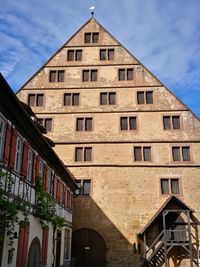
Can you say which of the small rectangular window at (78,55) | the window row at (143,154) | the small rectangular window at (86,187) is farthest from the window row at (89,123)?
the small rectangular window at (78,55)

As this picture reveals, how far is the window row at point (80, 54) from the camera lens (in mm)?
25672

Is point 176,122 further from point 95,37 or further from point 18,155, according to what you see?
point 18,155

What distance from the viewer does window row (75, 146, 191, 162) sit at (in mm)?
22547

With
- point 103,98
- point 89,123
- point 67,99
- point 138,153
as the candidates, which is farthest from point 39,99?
point 138,153

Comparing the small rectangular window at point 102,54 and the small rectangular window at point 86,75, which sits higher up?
the small rectangular window at point 102,54

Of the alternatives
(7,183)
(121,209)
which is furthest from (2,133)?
(121,209)

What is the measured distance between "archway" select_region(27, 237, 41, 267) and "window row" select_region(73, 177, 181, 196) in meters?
10.3

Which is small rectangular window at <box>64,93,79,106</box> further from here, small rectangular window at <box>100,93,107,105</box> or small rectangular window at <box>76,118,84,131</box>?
small rectangular window at <box>100,93,107,105</box>

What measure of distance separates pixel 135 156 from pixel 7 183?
583 inches

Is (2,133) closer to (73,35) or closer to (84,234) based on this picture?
(84,234)

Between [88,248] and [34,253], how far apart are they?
1042 centimetres

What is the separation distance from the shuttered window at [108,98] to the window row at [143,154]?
3828 mm

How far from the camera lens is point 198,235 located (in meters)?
20.8

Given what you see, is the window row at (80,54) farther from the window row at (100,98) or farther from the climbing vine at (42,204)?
the climbing vine at (42,204)
